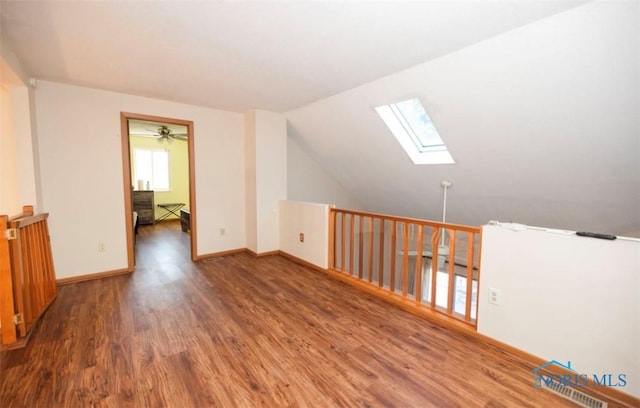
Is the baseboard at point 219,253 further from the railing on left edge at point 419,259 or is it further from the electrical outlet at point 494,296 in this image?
the electrical outlet at point 494,296

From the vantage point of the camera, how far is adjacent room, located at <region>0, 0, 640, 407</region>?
1652mm

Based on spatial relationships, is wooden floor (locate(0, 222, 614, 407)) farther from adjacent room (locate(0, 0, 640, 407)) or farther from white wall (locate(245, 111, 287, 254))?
white wall (locate(245, 111, 287, 254))

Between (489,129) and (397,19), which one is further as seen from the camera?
(489,129)

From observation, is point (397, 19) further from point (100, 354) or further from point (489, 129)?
point (100, 354)

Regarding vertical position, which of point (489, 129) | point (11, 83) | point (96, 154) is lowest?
point (96, 154)

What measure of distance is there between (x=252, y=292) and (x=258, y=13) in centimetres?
253

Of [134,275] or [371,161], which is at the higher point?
[371,161]

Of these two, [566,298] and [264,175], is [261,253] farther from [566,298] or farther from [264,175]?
[566,298]

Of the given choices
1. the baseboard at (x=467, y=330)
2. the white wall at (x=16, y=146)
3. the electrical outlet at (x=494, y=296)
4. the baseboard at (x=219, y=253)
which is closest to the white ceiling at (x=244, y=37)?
the white wall at (x=16, y=146)

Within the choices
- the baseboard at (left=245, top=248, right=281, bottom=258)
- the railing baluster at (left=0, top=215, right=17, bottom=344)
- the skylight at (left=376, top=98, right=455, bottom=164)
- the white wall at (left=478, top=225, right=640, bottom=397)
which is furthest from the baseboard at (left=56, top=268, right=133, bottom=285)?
the white wall at (left=478, top=225, right=640, bottom=397)

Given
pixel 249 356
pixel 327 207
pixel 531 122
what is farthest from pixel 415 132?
pixel 249 356

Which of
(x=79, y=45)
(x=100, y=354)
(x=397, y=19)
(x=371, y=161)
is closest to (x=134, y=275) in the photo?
(x=100, y=354)

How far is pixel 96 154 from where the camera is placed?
3.34 meters

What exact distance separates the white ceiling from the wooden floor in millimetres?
2258
